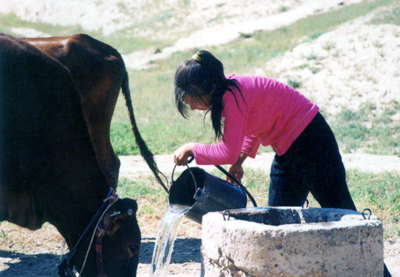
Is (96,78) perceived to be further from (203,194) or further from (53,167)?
(203,194)

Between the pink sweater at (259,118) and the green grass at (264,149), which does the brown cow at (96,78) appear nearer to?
the green grass at (264,149)

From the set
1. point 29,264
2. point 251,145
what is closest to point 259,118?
point 251,145

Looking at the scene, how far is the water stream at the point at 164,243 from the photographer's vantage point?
8.58 ft

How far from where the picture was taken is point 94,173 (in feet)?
8.24

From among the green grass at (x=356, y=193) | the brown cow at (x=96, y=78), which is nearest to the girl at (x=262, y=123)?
the brown cow at (x=96, y=78)

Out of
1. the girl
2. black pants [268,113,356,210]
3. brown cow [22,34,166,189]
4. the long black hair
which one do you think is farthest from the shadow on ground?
black pants [268,113,356,210]

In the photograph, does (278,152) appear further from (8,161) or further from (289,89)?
(8,161)

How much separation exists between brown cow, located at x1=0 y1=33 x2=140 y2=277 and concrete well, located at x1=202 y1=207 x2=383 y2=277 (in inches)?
24.6

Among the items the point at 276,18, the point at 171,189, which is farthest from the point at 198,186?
the point at 276,18

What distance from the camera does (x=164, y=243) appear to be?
8.63 feet

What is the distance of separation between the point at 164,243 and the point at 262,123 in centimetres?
95

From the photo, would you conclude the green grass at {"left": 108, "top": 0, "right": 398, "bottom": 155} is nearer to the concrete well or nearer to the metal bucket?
the metal bucket

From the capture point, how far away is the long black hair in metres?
2.40

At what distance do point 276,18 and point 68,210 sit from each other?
25.6 m
